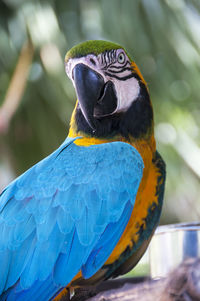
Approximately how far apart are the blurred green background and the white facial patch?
1666 mm

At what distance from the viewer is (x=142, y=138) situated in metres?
1.19

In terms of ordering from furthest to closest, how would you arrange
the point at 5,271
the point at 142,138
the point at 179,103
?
the point at 179,103, the point at 142,138, the point at 5,271

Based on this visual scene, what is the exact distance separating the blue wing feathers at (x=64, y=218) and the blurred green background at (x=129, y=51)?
5.70 feet

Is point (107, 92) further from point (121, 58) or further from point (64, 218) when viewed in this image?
point (64, 218)

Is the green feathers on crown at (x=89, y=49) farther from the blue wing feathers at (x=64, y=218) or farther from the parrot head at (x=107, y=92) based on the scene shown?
the blue wing feathers at (x=64, y=218)

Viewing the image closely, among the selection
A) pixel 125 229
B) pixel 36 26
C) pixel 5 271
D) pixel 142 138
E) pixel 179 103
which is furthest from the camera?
pixel 179 103

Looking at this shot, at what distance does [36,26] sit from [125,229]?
2.14 metres

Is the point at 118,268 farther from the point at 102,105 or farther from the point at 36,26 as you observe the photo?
the point at 36,26

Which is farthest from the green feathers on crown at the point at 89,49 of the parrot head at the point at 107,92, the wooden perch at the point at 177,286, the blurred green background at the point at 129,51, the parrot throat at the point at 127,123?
the blurred green background at the point at 129,51

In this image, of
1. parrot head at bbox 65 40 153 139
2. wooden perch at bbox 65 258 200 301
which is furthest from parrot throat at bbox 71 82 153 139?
wooden perch at bbox 65 258 200 301

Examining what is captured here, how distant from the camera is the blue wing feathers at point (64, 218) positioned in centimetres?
97

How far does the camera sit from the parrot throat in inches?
45.9

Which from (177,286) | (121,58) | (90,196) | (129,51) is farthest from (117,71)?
(129,51)

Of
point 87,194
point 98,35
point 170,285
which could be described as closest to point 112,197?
point 87,194
